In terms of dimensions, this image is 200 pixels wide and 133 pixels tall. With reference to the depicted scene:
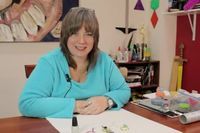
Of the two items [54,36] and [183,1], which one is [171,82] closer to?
[183,1]

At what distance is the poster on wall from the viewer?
2.55m

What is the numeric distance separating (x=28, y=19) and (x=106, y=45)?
3.06ft

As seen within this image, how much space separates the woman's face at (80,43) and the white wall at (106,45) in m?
1.38

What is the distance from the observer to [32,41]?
2.70 metres

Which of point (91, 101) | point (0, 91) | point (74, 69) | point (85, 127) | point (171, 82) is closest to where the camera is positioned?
point (85, 127)

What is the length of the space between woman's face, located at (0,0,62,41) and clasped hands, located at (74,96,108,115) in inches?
59.2

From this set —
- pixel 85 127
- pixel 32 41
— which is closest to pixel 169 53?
pixel 32 41

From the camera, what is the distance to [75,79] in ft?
4.87

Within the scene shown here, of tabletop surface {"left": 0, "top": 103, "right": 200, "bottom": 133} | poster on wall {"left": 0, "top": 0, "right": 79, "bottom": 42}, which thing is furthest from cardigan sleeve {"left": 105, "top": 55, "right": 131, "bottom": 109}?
poster on wall {"left": 0, "top": 0, "right": 79, "bottom": 42}

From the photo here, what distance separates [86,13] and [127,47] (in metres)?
1.75

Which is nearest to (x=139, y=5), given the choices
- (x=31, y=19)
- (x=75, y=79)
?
(x=31, y=19)

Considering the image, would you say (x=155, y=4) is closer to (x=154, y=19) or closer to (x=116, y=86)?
(x=154, y=19)

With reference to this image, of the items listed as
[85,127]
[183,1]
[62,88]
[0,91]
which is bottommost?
[0,91]

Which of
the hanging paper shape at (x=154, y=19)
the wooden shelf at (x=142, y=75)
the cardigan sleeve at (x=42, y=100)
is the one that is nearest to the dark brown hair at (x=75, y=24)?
the cardigan sleeve at (x=42, y=100)
